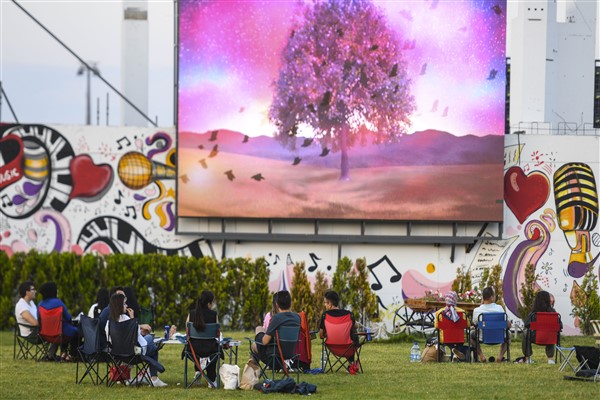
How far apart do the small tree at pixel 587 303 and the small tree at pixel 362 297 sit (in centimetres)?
464

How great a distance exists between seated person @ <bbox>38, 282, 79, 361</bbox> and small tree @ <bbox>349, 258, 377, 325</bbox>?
9576 mm

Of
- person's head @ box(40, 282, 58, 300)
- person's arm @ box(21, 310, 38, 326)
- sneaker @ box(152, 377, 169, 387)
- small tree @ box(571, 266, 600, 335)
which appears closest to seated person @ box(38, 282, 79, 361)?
person's head @ box(40, 282, 58, 300)

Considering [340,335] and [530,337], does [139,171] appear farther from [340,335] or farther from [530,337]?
[340,335]

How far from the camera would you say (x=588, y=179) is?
2819 cm

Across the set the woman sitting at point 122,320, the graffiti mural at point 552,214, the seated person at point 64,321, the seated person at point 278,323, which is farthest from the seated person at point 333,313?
the graffiti mural at point 552,214

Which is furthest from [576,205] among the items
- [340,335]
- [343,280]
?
[340,335]

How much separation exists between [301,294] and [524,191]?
570 centimetres

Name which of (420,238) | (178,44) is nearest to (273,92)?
(178,44)

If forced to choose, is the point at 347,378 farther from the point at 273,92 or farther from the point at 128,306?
the point at 273,92

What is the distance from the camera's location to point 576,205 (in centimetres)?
2828

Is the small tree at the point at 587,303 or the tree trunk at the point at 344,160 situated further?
the small tree at the point at 587,303

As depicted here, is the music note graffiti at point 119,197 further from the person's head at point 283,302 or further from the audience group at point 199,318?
the person's head at point 283,302

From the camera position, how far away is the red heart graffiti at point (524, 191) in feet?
92.9

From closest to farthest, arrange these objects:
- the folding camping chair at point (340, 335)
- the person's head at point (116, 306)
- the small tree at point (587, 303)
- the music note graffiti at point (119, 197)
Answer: the person's head at point (116, 306)
the folding camping chair at point (340, 335)
the small tree at point (587, 303)
the music note graffiti at point (119, 197)
